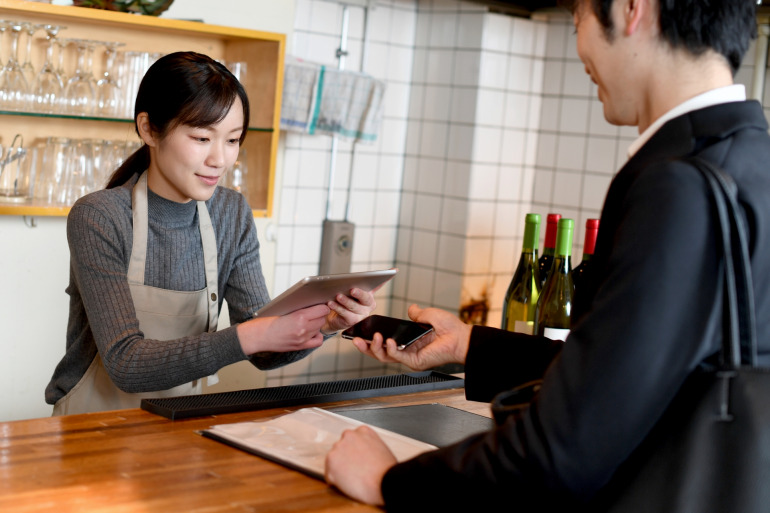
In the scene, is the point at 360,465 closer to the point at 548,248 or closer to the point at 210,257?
the point at 210,257

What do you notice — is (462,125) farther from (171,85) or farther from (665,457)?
(665,457)

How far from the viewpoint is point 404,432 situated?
1408 mm

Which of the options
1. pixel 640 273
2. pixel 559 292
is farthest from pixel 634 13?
pixel 559 292

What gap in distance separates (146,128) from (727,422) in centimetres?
137

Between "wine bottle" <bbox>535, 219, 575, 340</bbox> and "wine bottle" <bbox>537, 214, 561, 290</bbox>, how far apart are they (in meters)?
0.03

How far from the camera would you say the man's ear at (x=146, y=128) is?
6.10 ft

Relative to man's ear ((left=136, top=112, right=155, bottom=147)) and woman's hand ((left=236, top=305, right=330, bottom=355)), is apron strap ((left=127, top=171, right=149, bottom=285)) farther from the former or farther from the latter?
woman's hand ((left=236, top=305, right=330, bottom=355))

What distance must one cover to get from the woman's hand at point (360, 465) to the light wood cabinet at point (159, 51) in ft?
5.56

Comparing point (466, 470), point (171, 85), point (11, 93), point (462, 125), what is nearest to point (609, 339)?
point (466, 470)

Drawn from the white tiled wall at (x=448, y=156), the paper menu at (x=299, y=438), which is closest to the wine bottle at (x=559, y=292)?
the paper menu at (x=299, y=438)

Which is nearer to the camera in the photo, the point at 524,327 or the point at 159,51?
the point at 524,327

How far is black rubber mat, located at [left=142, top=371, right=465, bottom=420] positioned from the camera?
1.44m

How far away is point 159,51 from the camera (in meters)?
2.96

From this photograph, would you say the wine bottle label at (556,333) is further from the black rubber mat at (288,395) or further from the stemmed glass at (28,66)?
the stemmed glass at (28,66)
